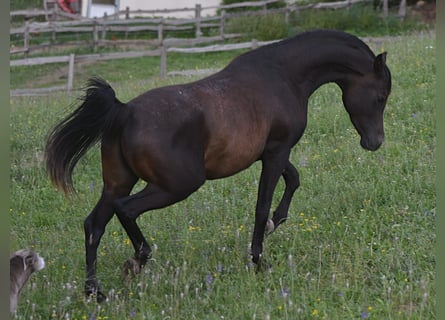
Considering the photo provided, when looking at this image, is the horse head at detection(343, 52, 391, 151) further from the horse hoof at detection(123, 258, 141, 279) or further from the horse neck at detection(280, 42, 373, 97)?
the horse hoof at detection(123, 258, 141, 279)

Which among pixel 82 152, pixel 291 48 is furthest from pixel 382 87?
pixel 82 152

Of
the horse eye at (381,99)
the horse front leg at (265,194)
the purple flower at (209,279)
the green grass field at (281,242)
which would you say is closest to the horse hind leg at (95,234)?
the green grass field at (281,242)

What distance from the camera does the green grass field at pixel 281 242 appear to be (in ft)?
17.7

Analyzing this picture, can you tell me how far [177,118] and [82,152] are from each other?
30.5 inches

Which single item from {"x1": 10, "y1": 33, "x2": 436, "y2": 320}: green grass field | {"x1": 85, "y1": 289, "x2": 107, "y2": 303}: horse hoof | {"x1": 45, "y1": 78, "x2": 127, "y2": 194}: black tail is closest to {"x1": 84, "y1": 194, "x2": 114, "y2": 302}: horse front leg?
{"x1": 85, "y1": 289, "x2": 107, "y2": 303}: horse hoof

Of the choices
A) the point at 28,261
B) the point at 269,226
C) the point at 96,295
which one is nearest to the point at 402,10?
the point at 269,226

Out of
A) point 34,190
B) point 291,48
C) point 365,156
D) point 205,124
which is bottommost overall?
point 34,190

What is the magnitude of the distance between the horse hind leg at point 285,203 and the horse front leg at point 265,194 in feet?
1.04

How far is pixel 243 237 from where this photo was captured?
6.87 m

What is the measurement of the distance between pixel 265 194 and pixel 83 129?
1.65 meters

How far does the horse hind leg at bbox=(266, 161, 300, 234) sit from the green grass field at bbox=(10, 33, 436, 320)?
22 cm

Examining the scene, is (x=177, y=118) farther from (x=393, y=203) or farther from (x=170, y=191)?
(x=393, y=203)

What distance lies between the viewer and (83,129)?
5.52 metres

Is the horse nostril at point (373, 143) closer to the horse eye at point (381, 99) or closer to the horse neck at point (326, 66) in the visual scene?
the horse eye at point (381, 99)
